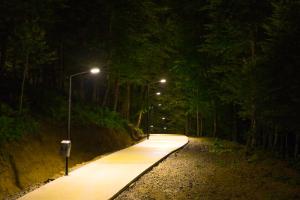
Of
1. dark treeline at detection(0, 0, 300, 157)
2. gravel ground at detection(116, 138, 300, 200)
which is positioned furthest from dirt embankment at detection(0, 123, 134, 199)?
gravel ground at detection(116, 138, 300, 200)

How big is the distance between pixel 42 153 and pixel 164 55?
22.9 meters

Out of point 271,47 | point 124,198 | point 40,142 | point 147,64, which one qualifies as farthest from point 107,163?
point 147,64

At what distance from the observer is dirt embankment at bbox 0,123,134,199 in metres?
19.4

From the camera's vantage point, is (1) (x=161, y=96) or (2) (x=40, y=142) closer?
(2) (x=40, y=142)

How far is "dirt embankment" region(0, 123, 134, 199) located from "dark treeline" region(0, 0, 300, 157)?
1830 millimetres

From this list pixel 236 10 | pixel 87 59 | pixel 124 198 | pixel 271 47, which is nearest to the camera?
pixel 124 198

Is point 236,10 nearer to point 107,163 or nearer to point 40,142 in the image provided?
point 107,163

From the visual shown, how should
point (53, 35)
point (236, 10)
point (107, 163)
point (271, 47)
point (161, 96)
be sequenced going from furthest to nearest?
point (161, 96) < point (53, 35) < point (236, 10) < point (271, 47) < point (107, 163)

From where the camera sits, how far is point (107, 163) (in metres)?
20.5

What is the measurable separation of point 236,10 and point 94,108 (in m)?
15.3

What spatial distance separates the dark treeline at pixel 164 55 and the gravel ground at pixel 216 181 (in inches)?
137

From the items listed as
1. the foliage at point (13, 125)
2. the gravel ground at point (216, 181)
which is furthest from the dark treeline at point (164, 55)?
the gravel ground at point (216, 181)

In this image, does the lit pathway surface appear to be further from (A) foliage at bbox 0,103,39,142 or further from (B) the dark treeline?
(B) the dark treeline

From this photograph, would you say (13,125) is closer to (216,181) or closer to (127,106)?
(216,181)
